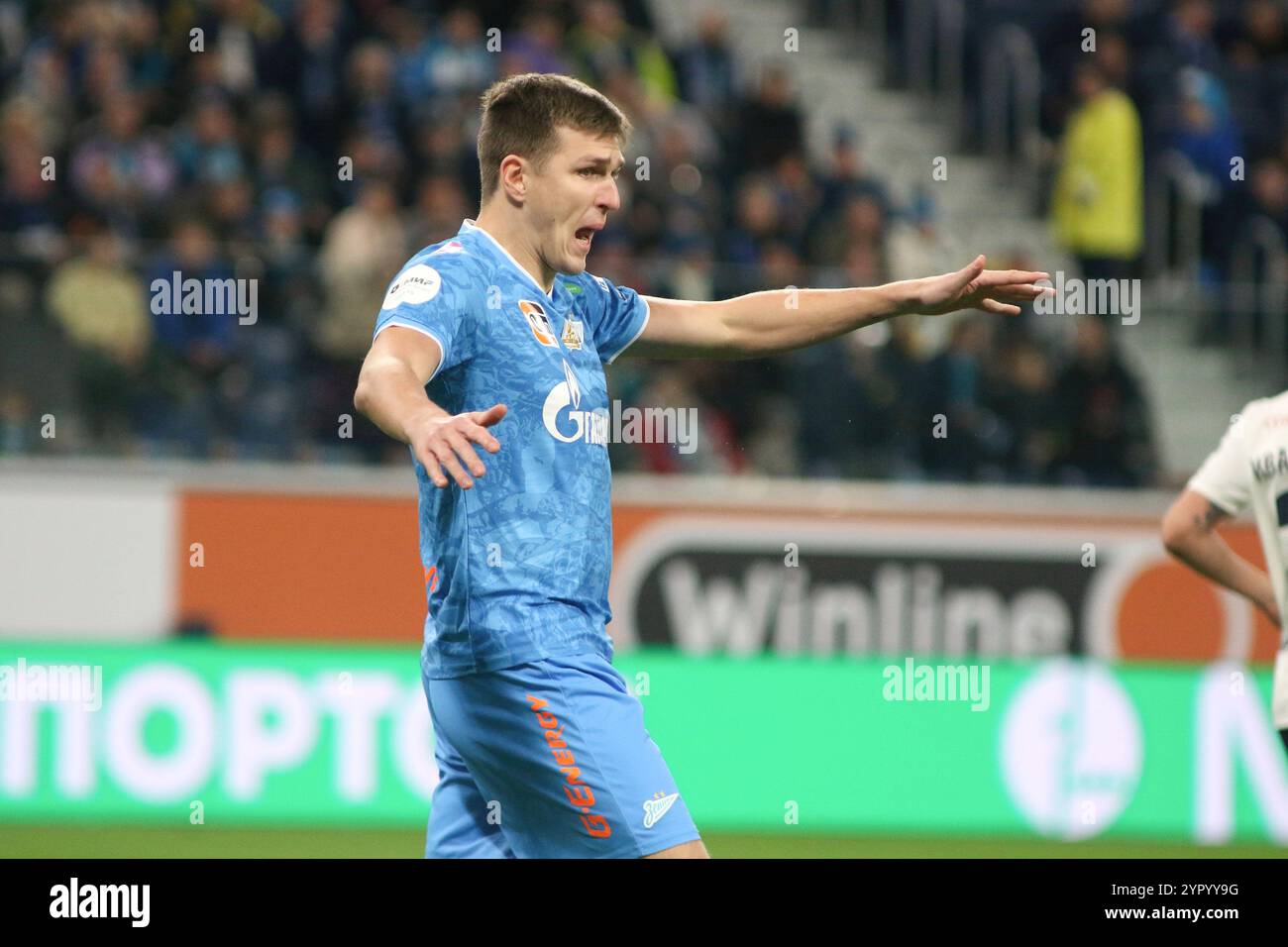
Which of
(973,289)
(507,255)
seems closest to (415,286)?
(507,255)

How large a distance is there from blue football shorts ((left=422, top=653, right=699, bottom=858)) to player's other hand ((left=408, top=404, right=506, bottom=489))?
0.91 metres

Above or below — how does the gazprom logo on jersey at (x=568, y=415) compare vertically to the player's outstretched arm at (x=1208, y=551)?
above

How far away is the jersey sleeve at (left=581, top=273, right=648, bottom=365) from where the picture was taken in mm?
5422

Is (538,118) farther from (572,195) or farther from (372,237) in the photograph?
(372,237)

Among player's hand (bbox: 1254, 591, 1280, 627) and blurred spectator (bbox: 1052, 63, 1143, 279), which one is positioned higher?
blurred spectator (bbox: 1052, 63, 1143, 279)

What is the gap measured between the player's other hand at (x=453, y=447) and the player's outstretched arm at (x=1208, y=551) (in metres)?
3.04

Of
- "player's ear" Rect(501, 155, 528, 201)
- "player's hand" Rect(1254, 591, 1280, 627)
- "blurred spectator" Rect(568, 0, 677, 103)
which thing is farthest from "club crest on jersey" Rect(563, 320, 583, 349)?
"blurred spectator" Rect(568, 0, 677, 103)

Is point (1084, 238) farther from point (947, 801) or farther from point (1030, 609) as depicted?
point (947, 801)

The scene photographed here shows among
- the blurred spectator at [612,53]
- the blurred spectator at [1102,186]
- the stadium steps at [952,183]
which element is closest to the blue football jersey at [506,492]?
the stadium steps at [952,183]

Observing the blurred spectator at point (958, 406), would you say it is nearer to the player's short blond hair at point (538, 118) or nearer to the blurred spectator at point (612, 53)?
the blurred spectator at point (612, 53)

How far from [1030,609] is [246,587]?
4770mm

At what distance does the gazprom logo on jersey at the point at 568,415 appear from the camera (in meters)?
4.91

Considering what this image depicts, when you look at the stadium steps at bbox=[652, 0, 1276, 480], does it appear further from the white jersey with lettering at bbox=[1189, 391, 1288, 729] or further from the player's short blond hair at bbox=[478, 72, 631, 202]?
the player's short blond hair at bbox=[478, 72, 631, 202]
